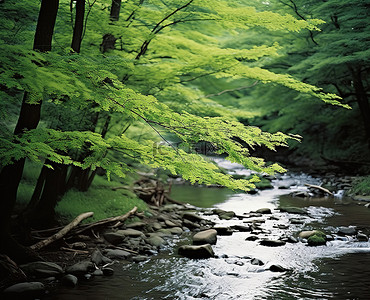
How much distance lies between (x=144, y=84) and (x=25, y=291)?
16.6ft

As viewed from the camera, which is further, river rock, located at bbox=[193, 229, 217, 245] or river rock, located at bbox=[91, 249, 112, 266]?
river rock, located at bbox=[193, 229, 217, 245]

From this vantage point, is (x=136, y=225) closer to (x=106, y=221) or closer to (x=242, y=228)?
(x=106, y=221)

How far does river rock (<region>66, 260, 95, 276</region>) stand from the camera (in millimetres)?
5495

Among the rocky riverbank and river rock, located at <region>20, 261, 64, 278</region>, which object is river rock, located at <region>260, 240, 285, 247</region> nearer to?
the rocky riverbank

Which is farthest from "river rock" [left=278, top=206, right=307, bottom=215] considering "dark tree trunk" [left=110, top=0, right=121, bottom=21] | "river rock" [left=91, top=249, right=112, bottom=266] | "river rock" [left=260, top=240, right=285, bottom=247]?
"dark tree trunk" [left=110, top=0, right=121, bottom=21]

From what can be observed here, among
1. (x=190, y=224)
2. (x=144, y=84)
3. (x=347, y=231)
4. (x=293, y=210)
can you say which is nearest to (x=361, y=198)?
(x=293, y=210)

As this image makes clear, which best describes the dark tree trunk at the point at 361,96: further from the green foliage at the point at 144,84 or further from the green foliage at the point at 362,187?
the green foliage at the point at 144,84

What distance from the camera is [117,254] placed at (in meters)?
6.59

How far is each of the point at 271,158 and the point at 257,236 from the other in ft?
74.6

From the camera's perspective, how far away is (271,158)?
3008 centimetres

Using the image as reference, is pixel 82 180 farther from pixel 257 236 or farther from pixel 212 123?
pixel 212 123

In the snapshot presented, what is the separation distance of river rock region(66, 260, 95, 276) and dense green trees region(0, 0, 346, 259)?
878 mm

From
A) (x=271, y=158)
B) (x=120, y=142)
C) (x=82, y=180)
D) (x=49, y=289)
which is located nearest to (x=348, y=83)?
(x=271, y=158)

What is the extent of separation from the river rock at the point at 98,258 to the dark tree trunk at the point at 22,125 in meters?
1.39
